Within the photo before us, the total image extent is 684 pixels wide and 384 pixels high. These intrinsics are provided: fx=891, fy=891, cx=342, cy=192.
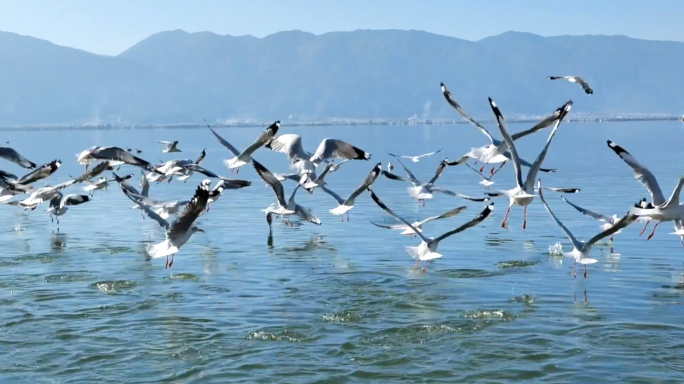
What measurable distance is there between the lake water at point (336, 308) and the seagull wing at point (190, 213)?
3.84ft

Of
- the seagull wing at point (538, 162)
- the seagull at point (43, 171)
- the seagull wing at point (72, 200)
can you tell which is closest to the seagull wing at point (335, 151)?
the seagull wing at point (538, 162)

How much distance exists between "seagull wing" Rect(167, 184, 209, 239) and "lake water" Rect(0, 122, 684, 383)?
1169mm

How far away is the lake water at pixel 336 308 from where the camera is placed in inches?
460

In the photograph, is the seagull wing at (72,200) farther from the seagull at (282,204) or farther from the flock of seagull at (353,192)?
the seagull at (282,204)

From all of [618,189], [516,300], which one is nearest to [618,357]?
[516,300]

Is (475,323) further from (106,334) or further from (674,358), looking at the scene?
(106,334)

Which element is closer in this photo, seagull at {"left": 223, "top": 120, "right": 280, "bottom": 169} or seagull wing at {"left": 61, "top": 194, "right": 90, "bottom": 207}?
seagull at {"left": 223, "top": 120, "right": 280, "bottom": 169}

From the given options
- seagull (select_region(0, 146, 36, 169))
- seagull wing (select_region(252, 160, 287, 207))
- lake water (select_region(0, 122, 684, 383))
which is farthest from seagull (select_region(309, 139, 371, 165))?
seagull (select_region(0, 146, 36, 169))

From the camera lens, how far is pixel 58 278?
1773cm

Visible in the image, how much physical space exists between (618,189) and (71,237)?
21925 millimetres

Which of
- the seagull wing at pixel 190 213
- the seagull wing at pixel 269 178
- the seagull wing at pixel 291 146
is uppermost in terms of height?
the seagull wing at pixel 291 146

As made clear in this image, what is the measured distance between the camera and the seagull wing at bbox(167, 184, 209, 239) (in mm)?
13492

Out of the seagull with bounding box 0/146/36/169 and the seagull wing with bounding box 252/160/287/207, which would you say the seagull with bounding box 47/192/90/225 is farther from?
the seagull wing with bounding box 252/160/287/207

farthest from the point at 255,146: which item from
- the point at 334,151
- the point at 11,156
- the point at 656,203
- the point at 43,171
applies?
the point at 656,203
